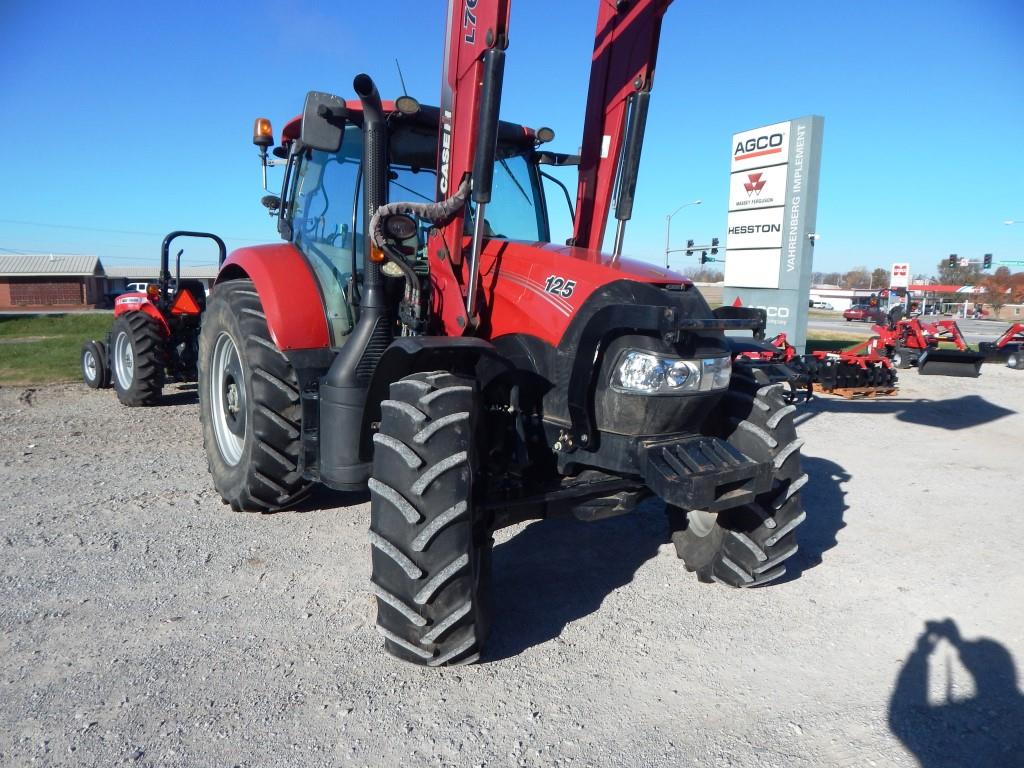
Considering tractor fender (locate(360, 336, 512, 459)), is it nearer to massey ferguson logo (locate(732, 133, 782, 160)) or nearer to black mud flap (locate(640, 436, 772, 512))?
black mud flap (locate(640, 436, 772, 512))

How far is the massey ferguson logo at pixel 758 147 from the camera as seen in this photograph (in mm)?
13245

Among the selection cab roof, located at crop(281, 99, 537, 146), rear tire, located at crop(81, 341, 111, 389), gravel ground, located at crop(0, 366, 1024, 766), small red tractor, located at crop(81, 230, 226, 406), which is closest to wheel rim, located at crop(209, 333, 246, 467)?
gravel ground, located at crop(0, 366, 1024, 766)

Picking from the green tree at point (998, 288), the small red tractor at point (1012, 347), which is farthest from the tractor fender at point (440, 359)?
the green tree at point (998, 288)

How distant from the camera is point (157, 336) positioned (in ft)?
26.3

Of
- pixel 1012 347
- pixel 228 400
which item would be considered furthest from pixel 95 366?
pixel 1012 347

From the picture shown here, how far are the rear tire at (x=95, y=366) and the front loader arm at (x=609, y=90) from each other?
7.69m

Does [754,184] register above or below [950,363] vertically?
above

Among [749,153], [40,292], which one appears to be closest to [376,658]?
[749,153]

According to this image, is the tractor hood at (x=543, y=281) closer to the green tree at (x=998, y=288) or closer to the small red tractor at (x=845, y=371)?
the small red tractor at (x=845, y=371)

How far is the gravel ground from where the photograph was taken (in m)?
2.41

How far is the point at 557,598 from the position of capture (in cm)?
352

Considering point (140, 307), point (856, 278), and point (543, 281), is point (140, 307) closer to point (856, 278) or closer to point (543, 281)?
point (543, 281)

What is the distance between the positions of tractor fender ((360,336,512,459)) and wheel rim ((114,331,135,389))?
21.8ft

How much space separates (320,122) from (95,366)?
783 centimetres
